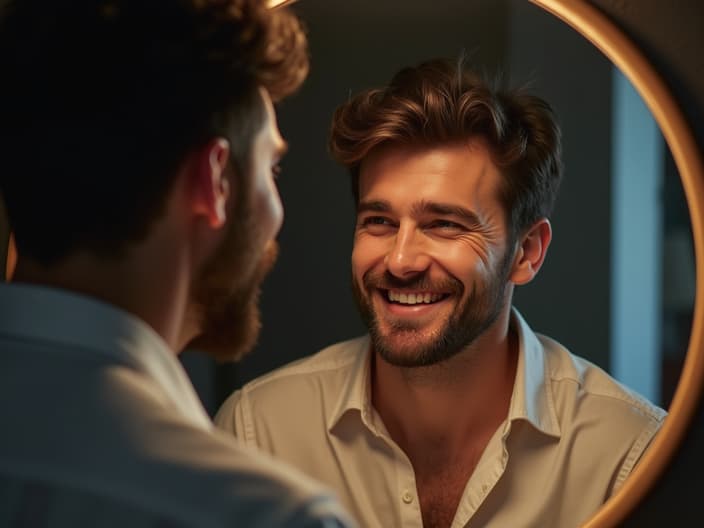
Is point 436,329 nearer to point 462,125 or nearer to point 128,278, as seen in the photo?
point 462,125

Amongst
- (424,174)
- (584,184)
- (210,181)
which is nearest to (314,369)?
(424,174)

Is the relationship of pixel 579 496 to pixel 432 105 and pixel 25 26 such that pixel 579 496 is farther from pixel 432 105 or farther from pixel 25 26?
pixel 25 26

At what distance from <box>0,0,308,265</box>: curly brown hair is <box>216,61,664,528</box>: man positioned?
0.39 m

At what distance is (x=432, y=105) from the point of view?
109 cm

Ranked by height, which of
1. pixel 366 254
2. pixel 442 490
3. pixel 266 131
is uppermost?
pixel 266 131

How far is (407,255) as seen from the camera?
1.08 meters

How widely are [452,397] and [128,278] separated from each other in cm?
52

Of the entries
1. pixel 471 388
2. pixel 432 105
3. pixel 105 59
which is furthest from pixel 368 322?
pixel 105 59

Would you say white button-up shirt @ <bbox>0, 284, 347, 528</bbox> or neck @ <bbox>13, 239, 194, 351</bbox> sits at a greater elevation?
neck @ <bbox>13, 239, 194, 351</bbox>

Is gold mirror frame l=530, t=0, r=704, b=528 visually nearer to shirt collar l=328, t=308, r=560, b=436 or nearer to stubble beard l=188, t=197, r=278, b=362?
shirt collar l=328, t=308, r=560, b=436

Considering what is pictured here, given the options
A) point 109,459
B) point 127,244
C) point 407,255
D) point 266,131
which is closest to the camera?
point 109,459

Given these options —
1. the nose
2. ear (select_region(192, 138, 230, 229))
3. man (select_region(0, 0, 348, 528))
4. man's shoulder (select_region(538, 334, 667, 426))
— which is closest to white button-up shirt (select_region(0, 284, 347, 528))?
man (select_region(0, 0, 348, 528))

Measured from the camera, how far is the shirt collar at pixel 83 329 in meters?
0.67

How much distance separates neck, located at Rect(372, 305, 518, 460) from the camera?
3.73 feet
